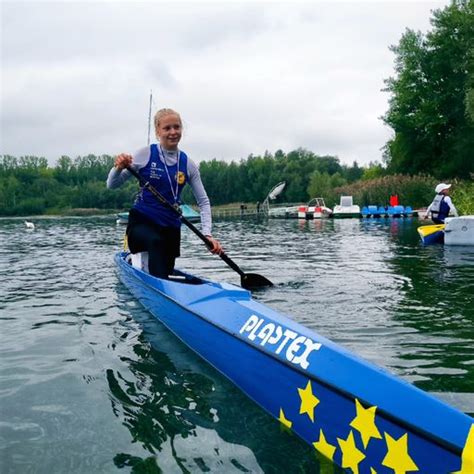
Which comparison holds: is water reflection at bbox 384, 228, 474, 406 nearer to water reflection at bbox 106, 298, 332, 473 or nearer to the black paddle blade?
water reflection at bbox 106, 298, 332, 473

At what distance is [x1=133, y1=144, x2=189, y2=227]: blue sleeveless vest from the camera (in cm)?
610

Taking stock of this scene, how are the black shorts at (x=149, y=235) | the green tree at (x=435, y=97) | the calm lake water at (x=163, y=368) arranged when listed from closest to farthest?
1. the calm lake water at (x=163, y=368)
2. the black shorts at (x=149, y=235)
3. the green tree at (x=435, y=97)

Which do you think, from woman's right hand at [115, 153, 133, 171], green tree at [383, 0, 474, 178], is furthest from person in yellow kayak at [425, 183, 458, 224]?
green tree at [383, 0, 474, 178]

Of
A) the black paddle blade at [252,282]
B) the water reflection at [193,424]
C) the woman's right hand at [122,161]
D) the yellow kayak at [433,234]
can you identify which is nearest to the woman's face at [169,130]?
the woman's right hand at [122,161]

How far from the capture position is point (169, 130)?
5789 millimetres

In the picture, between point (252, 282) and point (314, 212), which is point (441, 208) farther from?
point (314, 212)

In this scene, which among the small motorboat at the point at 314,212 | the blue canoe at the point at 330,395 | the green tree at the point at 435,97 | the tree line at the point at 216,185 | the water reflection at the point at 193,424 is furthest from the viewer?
the tree line at the point at 216,185

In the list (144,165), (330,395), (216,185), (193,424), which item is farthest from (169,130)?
(216,185)

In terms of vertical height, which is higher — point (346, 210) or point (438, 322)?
point (346, 210)

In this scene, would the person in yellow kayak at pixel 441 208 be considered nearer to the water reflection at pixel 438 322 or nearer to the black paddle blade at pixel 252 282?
the water reflection at pixel 438 322

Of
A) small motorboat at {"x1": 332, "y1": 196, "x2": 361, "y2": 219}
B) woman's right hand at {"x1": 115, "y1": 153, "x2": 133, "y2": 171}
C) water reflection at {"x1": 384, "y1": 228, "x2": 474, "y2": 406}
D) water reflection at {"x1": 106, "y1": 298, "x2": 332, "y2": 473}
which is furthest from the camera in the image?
small motorboat at {"x1": 332, "y1": 196, "x2": 361, "y2": 219}

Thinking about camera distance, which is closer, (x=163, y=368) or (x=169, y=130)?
(x=163, y=368)

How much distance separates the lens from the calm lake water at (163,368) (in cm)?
323

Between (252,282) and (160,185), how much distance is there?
119 inches
